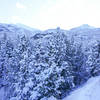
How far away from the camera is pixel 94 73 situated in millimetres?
31078

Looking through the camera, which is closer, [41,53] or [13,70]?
[41,53]

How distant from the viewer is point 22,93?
17609 mm

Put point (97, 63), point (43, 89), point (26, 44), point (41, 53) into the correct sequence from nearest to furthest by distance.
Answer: point (43, 89) → point (41, 53) → point (26, 44) → point (97, 63)

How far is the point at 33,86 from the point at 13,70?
424 inches

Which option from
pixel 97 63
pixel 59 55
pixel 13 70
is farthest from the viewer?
pixel 97 63

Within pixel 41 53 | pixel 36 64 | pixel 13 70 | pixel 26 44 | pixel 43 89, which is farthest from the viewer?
pixel 13 70

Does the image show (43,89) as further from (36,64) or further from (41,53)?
(41,53)

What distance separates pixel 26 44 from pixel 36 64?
6923 mm

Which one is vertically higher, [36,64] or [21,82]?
[36,64]

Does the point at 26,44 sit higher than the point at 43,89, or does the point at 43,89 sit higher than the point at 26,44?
the point at 26,44

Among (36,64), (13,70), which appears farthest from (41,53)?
(13,70)

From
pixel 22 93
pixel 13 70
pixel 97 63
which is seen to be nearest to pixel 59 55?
pixel 22 93

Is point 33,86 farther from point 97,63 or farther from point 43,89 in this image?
point 97,63

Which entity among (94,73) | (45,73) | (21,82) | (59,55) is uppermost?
(59,55)
